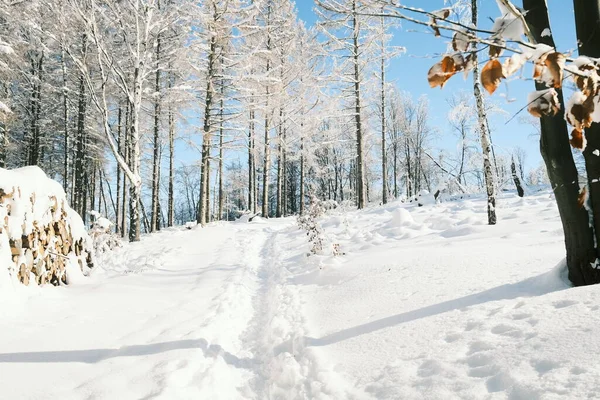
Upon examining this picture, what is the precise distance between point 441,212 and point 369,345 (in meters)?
7.88

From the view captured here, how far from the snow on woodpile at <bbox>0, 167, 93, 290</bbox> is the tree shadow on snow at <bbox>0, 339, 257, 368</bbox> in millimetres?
1551

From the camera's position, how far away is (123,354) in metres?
2.86

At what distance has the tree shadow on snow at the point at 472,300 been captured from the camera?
2.89 metres

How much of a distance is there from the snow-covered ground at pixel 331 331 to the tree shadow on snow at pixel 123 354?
2cm

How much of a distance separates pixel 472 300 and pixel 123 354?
3197mm

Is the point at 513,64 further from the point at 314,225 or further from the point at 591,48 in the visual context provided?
the point at 314,225

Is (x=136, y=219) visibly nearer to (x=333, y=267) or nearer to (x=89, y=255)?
(x=89, y=255)

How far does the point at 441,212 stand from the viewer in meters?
9.80

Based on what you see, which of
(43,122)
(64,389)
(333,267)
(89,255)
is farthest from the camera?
(43,122)

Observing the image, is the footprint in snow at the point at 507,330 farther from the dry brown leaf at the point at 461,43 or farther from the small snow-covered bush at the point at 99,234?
the small snow-covered bush at the point at 99,234

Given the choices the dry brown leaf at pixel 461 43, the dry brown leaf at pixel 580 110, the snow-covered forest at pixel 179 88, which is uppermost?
the snow-covered forest at pixel 179 88

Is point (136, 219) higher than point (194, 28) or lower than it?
lower

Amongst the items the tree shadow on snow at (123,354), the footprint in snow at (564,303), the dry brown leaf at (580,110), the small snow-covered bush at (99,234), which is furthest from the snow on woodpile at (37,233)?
the footprint in snow at (564,303)

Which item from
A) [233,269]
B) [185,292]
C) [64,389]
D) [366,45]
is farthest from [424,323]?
[366,45]
